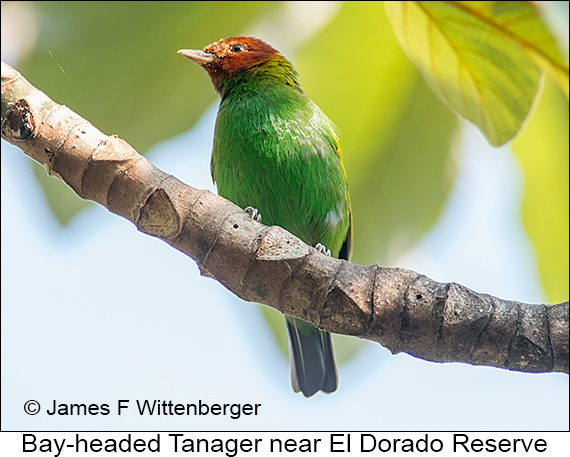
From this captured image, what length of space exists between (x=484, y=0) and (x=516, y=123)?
0.57m

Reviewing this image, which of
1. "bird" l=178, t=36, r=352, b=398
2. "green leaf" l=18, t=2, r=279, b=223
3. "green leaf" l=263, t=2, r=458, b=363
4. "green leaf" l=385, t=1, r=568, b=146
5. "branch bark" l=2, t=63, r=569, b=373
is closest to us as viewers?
"branch bark" l=2, t=63, r=569, b=373

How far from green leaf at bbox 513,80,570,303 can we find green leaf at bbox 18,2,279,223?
1773 mm

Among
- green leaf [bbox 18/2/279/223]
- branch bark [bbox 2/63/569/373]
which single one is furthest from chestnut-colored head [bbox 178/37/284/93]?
branch bark [bbox 2/63/569/373]

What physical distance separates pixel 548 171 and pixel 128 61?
8.37 ft

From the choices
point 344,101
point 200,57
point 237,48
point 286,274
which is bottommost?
point 286,274

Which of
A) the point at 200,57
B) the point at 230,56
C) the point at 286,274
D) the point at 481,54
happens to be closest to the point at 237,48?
the point at 230,56

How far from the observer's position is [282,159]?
3203 mm

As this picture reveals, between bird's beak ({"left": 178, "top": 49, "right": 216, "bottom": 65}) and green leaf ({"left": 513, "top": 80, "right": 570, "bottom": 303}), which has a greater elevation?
bird's beak ({"left": 178, "top": 49, "right": 216, "bottom": 65})

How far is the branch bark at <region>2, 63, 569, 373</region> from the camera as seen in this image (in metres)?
1.99

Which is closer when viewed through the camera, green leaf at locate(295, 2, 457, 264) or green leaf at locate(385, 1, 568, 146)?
green leaf at locate(385, 1, 568, 146)

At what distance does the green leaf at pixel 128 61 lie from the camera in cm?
309

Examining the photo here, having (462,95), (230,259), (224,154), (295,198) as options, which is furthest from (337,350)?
(230,259)

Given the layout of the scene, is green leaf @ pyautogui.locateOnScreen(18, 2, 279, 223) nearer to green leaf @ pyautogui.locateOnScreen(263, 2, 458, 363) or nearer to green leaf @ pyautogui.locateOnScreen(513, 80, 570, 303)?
green leaf @ pyautogui.locateOnScreen(263, 2, 458, 363)

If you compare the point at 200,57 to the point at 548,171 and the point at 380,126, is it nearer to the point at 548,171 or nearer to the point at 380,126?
the point at 380,126
